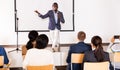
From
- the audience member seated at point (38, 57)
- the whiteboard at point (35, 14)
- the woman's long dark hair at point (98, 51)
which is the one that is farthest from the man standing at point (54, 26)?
the audience member seated at point (38, 57)

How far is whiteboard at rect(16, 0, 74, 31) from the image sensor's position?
736cm

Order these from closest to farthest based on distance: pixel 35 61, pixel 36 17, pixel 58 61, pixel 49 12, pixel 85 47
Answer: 1. pixel 35 61
2. pixel 85 47
3. pixel 58 61
4. pixel 49 12
5. pixel 36 17

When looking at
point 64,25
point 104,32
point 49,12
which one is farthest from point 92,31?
point 49,12

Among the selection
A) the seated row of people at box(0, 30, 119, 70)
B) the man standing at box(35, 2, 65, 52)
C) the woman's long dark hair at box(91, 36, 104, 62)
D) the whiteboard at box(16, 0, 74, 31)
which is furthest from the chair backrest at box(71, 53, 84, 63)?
the whiteboard at box(16, 0, 74, 31)

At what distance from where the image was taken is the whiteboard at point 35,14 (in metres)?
7.36

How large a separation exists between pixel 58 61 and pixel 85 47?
1.94 m

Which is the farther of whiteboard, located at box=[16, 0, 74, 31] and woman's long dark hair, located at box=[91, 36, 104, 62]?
whiteboard, located at box=[16, 0, 74, 31]

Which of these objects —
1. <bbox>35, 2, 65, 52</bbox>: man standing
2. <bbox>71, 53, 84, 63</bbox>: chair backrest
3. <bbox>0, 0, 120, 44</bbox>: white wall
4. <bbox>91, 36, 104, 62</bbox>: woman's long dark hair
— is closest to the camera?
<bbox>91, 36, 104, 62</bbox>: woman's long dark hair

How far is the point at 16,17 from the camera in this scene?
7332 mm

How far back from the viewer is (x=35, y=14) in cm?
746

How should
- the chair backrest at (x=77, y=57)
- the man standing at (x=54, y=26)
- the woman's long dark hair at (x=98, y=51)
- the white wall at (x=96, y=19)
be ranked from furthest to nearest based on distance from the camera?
1. the white wall at (x=96, y=19)
2. the man standing at (x=54, y=26)
3. the chair backrest at (x=77, y=57)
4. the woman's long dark hair at (x=98, y=51)

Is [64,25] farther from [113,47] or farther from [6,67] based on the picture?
[6,67]

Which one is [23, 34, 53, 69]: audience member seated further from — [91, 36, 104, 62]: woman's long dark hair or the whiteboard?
the whiteboard

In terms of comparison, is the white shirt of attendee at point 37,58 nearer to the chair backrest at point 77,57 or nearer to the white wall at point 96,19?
the chair backrest at point 77,57
